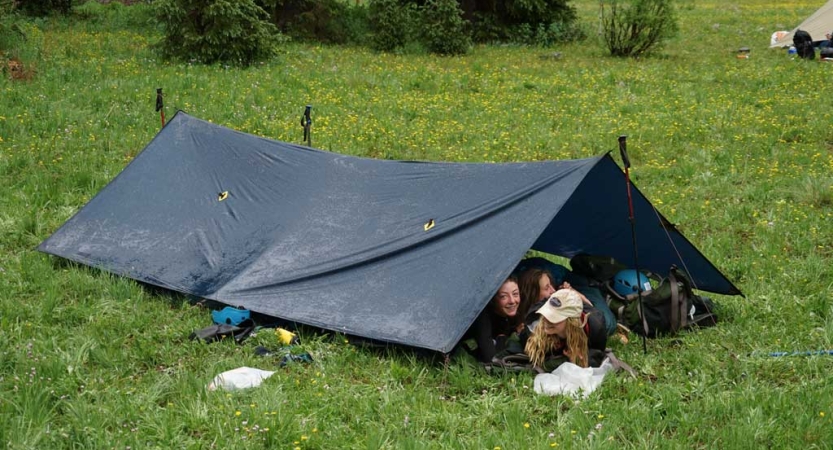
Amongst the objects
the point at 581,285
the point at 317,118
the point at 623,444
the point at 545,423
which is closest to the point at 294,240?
the point at 581,285

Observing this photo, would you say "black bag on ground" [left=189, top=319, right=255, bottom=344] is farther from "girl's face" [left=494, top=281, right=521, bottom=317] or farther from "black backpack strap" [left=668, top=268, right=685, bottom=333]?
"black backpack strap" [left=668, top=268, right=685, bottom=333]

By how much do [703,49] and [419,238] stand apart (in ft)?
50.5

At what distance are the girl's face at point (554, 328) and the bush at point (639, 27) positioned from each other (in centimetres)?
1377

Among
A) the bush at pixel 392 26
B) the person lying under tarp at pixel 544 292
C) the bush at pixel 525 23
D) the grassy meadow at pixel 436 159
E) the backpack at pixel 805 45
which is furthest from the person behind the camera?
the bush at pixel 525 23

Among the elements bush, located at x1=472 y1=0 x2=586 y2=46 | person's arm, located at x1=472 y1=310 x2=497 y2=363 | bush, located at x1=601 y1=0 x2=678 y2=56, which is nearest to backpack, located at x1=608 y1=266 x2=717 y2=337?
person's arm, located at x1=472 y1=310 x2=497 y2=363

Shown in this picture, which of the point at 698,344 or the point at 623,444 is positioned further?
the point at 698,344

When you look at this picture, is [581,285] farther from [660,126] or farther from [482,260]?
[660,126]

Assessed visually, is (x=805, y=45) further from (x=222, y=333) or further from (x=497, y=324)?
(x=222, y=333)

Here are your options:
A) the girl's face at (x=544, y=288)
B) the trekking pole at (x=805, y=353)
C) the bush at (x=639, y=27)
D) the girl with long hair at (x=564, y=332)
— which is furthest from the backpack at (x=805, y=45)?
the girl with long hair at (x=564, y=332)

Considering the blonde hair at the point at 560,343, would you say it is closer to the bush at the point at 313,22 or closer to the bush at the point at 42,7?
the bush at the point at 313,22

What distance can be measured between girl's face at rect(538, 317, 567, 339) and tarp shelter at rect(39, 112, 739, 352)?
15.5 inches

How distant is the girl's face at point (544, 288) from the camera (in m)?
6.36

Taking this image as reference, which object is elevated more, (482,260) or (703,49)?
(703,49)

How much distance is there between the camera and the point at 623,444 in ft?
16.0
